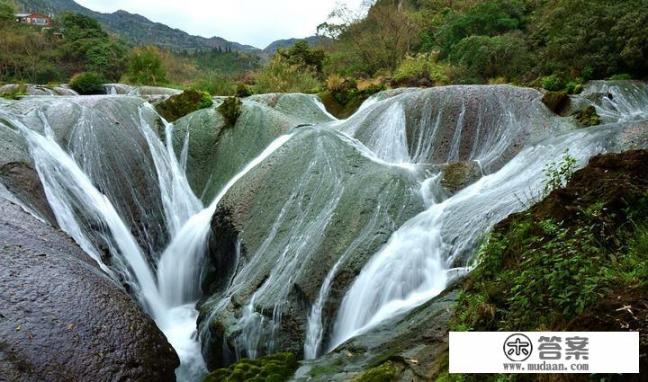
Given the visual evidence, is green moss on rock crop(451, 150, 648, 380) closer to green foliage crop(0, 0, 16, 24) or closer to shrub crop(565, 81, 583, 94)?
shrub crop(565, 81, 583, 94)

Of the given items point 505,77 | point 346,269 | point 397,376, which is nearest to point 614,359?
point 397,376

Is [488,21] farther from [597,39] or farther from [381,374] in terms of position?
[381,374]

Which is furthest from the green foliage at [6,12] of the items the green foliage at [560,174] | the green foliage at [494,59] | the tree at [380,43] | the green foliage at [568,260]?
the green foliage at [568,260]

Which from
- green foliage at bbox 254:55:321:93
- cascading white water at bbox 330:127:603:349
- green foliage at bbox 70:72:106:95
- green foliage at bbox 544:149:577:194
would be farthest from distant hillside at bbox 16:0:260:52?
green foliage at bbox 544:149:577:194

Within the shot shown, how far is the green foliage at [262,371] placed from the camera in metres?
4.16

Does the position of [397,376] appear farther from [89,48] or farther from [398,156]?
[89,48]

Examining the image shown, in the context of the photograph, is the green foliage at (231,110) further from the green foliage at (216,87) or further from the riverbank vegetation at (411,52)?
the green foliage at (216,87)

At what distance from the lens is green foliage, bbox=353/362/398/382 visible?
345cm

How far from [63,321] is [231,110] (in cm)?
688

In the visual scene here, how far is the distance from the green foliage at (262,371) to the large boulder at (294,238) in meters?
0.90

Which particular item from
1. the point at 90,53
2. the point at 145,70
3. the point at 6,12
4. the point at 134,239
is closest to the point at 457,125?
the point at 134,239

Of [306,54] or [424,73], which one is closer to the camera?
[424,73]

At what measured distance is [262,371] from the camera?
13.9 feet

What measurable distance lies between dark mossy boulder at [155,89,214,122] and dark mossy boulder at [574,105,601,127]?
816 centimetres
